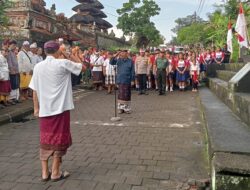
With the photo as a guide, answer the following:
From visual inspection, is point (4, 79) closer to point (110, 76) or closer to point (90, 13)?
point (110, 76)

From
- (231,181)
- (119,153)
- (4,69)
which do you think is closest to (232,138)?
(231,181)

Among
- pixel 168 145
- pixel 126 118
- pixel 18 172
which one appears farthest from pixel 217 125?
pixel 126 118

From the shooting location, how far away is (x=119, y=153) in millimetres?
6285

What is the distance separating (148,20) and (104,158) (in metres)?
41.3

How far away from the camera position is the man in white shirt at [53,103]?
195 inches

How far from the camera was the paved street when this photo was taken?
492 centimetres

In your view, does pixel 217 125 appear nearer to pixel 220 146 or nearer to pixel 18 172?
pixel 220 146

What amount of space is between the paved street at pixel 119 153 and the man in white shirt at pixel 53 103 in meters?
0.43

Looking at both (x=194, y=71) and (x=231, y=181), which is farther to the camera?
(x=194, y=71)

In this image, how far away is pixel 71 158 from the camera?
19.8 feet

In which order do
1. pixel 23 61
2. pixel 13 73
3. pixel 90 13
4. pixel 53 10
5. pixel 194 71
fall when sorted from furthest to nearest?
pixel 90 13 < pixel 53 10 < pixel 194 71 < pixel 23 61 < pixel 13 73

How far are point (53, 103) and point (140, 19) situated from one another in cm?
4168

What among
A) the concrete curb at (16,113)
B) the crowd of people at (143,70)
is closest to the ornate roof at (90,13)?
the crowd of people at (143,70)

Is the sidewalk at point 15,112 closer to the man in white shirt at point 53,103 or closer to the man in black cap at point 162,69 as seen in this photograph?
the man in white shirt at point 53,103
